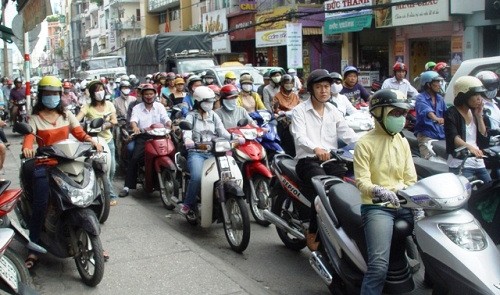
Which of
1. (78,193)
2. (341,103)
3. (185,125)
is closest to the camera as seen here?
(78,193)

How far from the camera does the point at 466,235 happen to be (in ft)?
12.0

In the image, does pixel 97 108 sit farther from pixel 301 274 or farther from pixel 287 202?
pixel 301 274

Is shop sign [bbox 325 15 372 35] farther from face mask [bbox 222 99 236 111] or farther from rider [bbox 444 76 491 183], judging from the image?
rider [bbox 444 76 491 183]

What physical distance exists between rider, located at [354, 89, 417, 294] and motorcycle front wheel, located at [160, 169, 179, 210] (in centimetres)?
414

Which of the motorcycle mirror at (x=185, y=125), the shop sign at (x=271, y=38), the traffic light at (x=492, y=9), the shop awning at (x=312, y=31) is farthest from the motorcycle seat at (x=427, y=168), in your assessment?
the shop sign at (x=271, y=38)

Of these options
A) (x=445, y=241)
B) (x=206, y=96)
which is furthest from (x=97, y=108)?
(x=445, y=241)

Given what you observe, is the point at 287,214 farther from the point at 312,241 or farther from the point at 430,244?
the point at 430,244

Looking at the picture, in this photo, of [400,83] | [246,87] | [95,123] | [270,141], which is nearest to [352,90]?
[400,83]

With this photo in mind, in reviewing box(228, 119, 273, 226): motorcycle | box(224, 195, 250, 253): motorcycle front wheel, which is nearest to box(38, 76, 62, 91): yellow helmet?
box(224, 195, 250, 253): motorcycle front wheel

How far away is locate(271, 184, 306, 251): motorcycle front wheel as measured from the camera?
602 cm

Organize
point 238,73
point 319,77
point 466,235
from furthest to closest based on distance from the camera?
point 238,73 → point 319,77 → point 466,235

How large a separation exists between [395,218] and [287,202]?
2.06 metres

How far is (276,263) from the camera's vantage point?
19.9 feet

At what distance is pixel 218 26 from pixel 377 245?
34.1 metres
